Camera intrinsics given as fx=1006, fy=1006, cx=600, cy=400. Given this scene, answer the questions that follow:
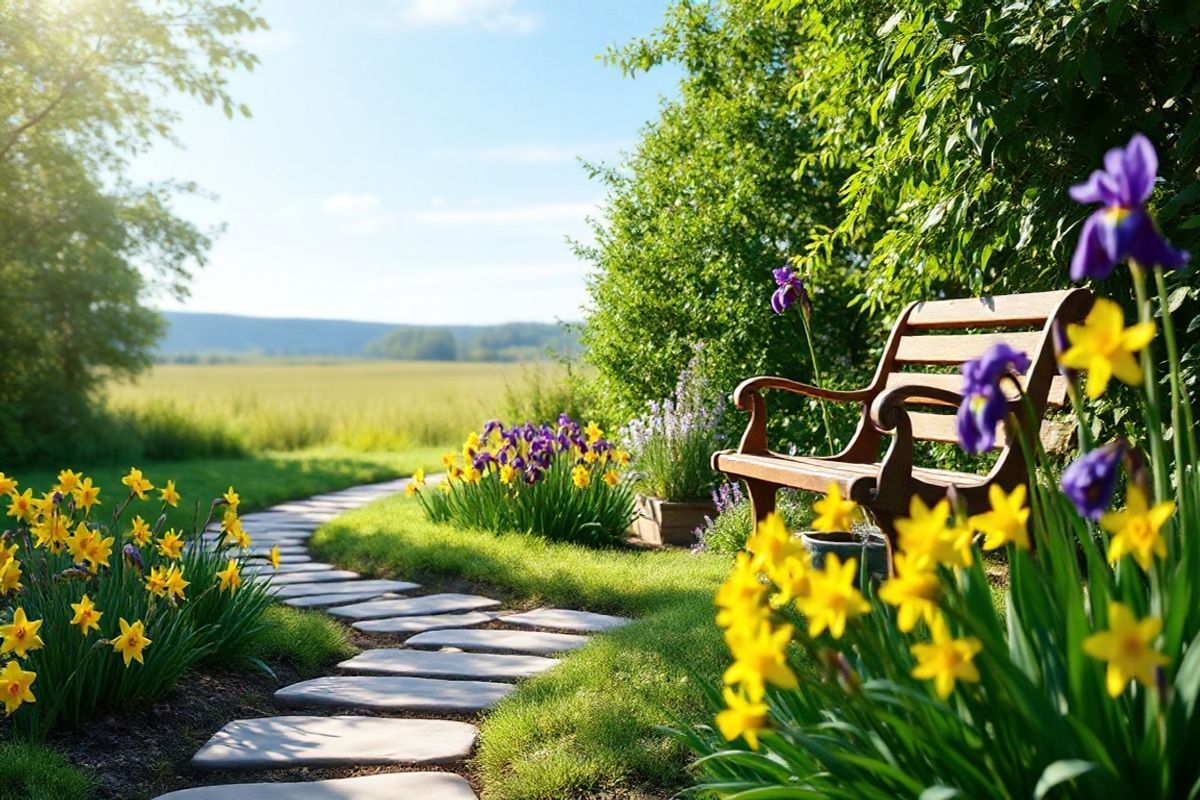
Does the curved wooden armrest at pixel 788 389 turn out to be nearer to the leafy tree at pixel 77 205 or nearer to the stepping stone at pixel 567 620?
the stepping stone at pixel 567 620

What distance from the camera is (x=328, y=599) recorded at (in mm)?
4730

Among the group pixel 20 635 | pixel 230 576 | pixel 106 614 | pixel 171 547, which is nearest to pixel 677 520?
pixel 230 576

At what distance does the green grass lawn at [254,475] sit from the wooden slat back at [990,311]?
509 centimetres

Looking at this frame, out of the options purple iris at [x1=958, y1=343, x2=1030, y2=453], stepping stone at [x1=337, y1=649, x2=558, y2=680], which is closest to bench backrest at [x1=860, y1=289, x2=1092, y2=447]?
stepping stone at [x1=337, y1=649, x2=558, y2=680]

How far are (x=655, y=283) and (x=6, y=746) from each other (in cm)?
579

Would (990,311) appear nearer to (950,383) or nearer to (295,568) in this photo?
(950,383)

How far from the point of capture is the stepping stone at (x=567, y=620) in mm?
4027

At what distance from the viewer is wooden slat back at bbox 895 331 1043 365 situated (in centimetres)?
380

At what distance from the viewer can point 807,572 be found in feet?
4.57

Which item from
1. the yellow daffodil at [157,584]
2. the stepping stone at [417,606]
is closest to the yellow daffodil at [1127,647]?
the yellow daffodil at [157,584]

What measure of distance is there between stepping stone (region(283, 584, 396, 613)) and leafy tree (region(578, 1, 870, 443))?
3.13 metres

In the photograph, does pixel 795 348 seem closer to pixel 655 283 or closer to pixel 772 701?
pixel 655 283

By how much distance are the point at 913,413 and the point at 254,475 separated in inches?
302

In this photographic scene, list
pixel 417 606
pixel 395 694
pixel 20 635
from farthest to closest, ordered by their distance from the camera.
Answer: pixel 417 606 → pixel 395 694 → pixel 20 635
